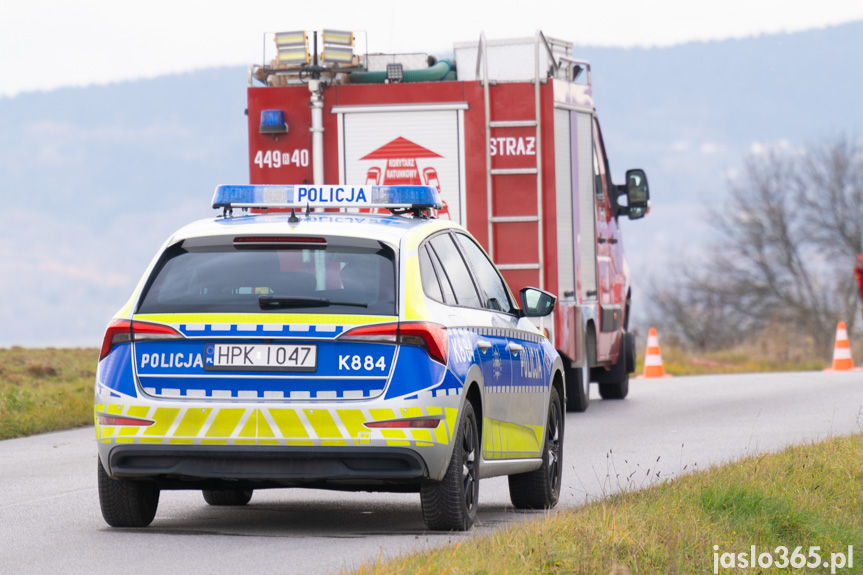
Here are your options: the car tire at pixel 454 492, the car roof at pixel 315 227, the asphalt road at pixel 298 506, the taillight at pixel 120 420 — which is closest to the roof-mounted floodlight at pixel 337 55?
the asphalt road at pixel 298 506

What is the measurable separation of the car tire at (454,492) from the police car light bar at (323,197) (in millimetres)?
1331

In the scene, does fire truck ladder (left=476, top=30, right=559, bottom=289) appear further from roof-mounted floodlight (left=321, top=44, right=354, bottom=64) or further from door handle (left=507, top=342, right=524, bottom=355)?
door handle (left=507, top=342, right=524, bottom=355)

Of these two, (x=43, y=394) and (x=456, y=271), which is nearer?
(x=456, y=271)

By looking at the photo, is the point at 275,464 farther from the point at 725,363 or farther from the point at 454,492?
the point at 725,363

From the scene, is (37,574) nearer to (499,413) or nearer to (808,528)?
(499,413)

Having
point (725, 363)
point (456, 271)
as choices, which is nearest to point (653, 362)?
point (725, 363)

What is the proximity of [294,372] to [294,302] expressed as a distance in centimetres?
36

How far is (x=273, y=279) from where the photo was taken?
302 inches

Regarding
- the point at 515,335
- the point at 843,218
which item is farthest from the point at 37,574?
the point at 843,218

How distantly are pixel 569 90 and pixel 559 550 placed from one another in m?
10.6

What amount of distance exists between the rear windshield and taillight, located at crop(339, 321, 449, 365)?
105 mm

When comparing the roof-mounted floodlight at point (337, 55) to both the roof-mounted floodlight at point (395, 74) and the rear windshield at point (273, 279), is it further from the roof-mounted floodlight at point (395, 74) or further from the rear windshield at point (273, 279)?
the rear windshield at point (273, 279)

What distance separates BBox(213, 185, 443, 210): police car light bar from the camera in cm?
851

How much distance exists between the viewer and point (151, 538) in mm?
7812
